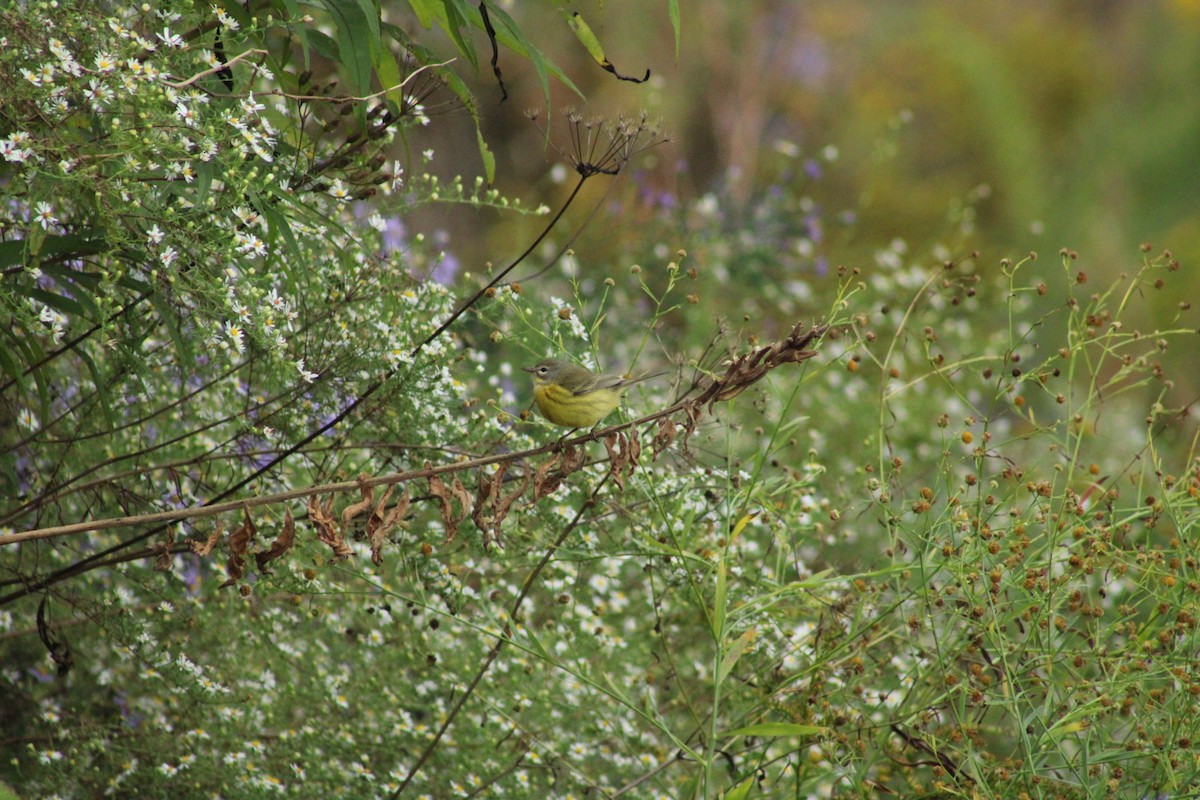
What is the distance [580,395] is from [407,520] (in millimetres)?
434

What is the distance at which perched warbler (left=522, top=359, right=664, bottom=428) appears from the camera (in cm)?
245

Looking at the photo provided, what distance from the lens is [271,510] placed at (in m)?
2.35

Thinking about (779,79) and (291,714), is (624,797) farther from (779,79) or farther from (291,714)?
(779,79)

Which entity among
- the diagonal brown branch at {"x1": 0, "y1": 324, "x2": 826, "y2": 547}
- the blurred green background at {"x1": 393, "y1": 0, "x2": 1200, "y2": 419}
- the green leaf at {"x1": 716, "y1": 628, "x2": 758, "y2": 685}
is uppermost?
the blurred green background at {"x1": 393, "y1": 0, "x2": 1200, "y2": 419}

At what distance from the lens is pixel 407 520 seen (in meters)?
2.43

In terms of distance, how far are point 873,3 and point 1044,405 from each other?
715 cm

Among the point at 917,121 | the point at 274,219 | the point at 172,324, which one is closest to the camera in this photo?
the point at 274,219

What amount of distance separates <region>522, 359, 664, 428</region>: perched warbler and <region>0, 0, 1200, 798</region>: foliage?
7 cm

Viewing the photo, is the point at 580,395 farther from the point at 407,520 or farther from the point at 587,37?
the point at 587,37

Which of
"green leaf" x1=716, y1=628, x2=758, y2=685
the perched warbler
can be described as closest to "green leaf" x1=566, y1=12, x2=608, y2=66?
the perched warbler

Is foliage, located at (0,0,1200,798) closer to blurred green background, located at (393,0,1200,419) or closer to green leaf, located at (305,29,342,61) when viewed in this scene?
green leaf, located at (305,29,342,61)

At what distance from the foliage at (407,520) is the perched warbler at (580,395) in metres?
0.07

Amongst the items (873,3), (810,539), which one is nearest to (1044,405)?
(810,539)

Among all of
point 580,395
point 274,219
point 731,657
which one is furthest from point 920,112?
point 274,219
